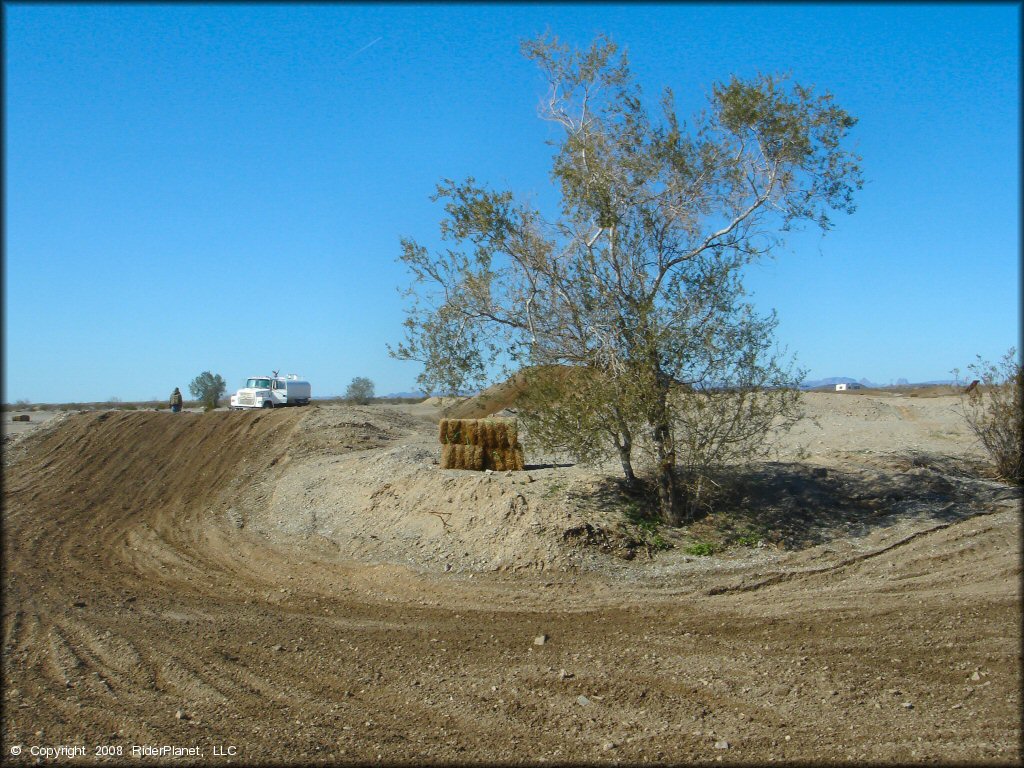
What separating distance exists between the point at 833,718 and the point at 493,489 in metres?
6.64

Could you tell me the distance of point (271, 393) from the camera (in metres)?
33.3

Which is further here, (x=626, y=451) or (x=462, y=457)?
(x=462, y=457)

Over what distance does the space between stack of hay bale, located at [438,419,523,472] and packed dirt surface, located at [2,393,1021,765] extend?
0.39 m

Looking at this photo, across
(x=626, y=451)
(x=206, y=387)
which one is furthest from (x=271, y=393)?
(x=626, y=451)

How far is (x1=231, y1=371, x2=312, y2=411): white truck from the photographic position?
32.8 meters

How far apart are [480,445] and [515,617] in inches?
196

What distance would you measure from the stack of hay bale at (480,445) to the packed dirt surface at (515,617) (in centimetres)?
39

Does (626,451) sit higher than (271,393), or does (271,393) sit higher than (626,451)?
(271,393)

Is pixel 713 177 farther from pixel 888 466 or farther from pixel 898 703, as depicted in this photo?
pixel 898 703

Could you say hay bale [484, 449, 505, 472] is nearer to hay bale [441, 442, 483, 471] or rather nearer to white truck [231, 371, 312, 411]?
hay bale [441, 442, 483, 471]

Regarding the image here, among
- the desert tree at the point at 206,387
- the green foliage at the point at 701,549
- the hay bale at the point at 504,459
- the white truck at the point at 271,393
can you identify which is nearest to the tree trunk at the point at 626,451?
the green foliage at the point at 701,549

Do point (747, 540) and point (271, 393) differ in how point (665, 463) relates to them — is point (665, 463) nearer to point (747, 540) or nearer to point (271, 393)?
point (747, 540)

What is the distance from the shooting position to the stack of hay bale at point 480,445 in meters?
13.4

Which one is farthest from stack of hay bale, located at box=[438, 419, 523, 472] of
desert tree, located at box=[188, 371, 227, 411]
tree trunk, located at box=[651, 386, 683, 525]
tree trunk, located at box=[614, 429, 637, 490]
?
desert tree, located at box=[188, 371, 227, 411]
